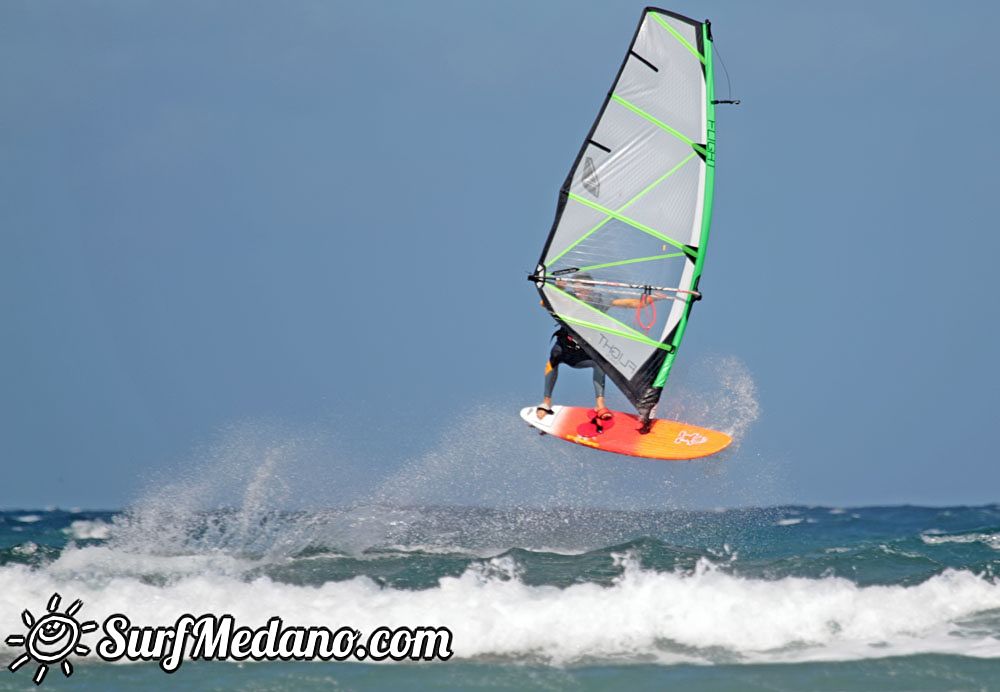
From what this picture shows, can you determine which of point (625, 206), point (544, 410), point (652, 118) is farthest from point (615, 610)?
point (652, 118)

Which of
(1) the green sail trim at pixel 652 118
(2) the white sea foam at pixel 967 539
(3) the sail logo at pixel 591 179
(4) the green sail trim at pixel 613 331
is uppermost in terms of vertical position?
(1) the green sail trim at pixel 652 118

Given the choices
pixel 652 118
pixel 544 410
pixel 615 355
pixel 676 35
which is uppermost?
pixel 676 35

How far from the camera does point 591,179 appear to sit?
33.5ft

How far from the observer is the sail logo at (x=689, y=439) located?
10719mm

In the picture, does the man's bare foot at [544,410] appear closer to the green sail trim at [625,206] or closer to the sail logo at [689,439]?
the sail logo at [689,439]

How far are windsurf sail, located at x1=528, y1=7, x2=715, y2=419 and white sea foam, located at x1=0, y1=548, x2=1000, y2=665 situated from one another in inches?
90.3

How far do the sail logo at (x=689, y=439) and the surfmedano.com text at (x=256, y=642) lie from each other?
3.41 metres

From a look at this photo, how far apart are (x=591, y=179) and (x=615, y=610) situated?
150 inches

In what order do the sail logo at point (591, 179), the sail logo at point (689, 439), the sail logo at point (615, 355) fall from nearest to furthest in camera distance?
the sail logo at point (591, 179), the sail logo at point (615, 355), the sail logo at point (689, 439)

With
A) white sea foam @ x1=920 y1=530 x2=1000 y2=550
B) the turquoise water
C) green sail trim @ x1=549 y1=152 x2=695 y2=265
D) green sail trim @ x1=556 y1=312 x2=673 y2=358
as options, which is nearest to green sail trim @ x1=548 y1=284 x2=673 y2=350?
green sail trim @ x1=556 y1=312 x2=673 y2=358

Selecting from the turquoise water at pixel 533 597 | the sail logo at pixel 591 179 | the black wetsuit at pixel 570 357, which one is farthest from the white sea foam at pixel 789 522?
the sail logo at pixel 591 179

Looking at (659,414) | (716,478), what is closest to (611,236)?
(659,414)

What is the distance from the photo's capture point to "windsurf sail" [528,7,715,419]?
10125 mm

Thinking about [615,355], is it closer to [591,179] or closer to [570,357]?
[570,357]
